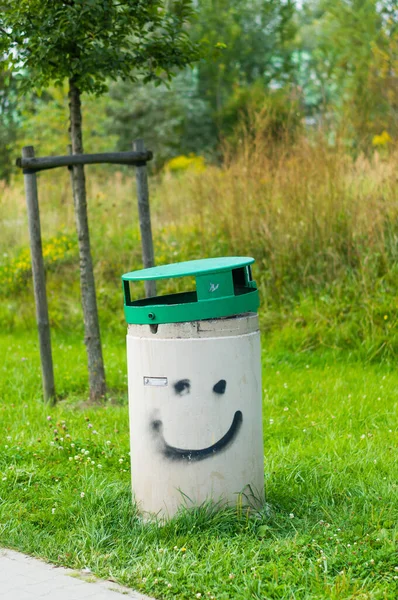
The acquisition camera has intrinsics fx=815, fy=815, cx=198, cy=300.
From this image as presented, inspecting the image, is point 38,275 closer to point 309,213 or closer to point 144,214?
point 144,214

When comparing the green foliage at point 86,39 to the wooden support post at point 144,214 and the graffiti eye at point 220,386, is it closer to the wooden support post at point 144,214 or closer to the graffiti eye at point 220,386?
the wooden support post at point 144,214

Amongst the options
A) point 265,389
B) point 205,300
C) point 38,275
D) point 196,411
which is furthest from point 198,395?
point 38,275

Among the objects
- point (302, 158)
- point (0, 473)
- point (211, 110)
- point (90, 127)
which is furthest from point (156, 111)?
point (0, 473)

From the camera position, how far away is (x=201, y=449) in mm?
3842

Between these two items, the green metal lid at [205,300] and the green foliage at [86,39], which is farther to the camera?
the green foliage at [86,39]

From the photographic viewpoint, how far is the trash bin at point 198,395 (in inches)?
150

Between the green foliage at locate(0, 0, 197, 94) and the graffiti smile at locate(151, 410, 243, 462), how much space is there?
3.19 metres

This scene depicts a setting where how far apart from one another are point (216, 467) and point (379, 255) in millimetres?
5079

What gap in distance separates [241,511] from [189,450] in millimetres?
401

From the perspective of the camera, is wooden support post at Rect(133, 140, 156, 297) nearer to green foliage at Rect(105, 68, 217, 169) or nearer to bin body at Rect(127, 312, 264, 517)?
bin body at Rect(127, 312, 264, 517)

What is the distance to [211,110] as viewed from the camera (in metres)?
35.8

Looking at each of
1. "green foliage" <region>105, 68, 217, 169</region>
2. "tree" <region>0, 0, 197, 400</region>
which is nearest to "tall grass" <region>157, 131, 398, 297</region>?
"tree" <region>0, 0, 197, 400</region>

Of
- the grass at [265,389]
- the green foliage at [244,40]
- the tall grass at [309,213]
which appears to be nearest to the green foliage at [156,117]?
the green foliage at [244,40]

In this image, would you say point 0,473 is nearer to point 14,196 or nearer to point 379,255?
point 379,255
